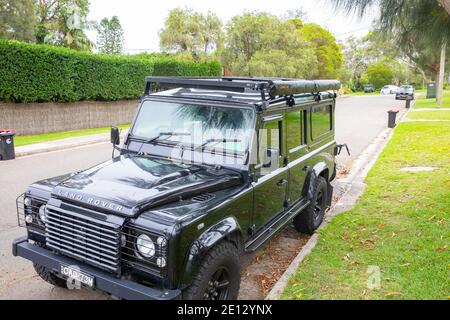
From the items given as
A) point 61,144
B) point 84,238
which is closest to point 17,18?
point 61,144

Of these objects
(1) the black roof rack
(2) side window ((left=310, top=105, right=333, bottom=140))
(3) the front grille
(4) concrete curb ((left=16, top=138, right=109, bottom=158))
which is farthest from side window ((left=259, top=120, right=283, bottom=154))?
(4) concrete curb ((left=16, top=138, right=109, bottom=158))

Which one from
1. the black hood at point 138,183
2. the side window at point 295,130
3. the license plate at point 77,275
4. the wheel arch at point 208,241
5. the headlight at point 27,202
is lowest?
the license plate at point 77,275

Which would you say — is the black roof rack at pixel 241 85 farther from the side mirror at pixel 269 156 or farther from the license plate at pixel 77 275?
the license plate at pixel 77 275

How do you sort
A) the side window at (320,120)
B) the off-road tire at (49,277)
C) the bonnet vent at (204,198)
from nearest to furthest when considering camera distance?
the bonnet vent at (204,198), the off-road tire at (49,277), the side window at (320,120)

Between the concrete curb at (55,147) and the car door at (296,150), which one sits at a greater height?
the car door at (296,150)

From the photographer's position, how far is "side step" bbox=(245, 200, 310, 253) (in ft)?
13.9

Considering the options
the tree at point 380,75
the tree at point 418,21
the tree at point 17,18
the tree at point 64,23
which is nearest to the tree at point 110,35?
the tree at point 64,23

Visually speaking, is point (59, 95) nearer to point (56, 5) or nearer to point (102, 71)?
point (102, 71)

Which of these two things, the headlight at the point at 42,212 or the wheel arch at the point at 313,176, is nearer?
the headlight at the point at 42,212

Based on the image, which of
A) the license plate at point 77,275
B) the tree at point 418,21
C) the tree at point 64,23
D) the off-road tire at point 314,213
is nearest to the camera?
the license plate at point 77,275

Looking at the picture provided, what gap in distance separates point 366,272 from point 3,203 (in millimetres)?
6241

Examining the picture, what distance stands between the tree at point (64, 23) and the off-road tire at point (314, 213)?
25.1m

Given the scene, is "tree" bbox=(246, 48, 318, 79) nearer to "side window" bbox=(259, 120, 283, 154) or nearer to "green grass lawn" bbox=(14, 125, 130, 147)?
"green grass lawn" bbox=(14, 125, 130, 147)

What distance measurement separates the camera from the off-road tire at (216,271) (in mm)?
3242
